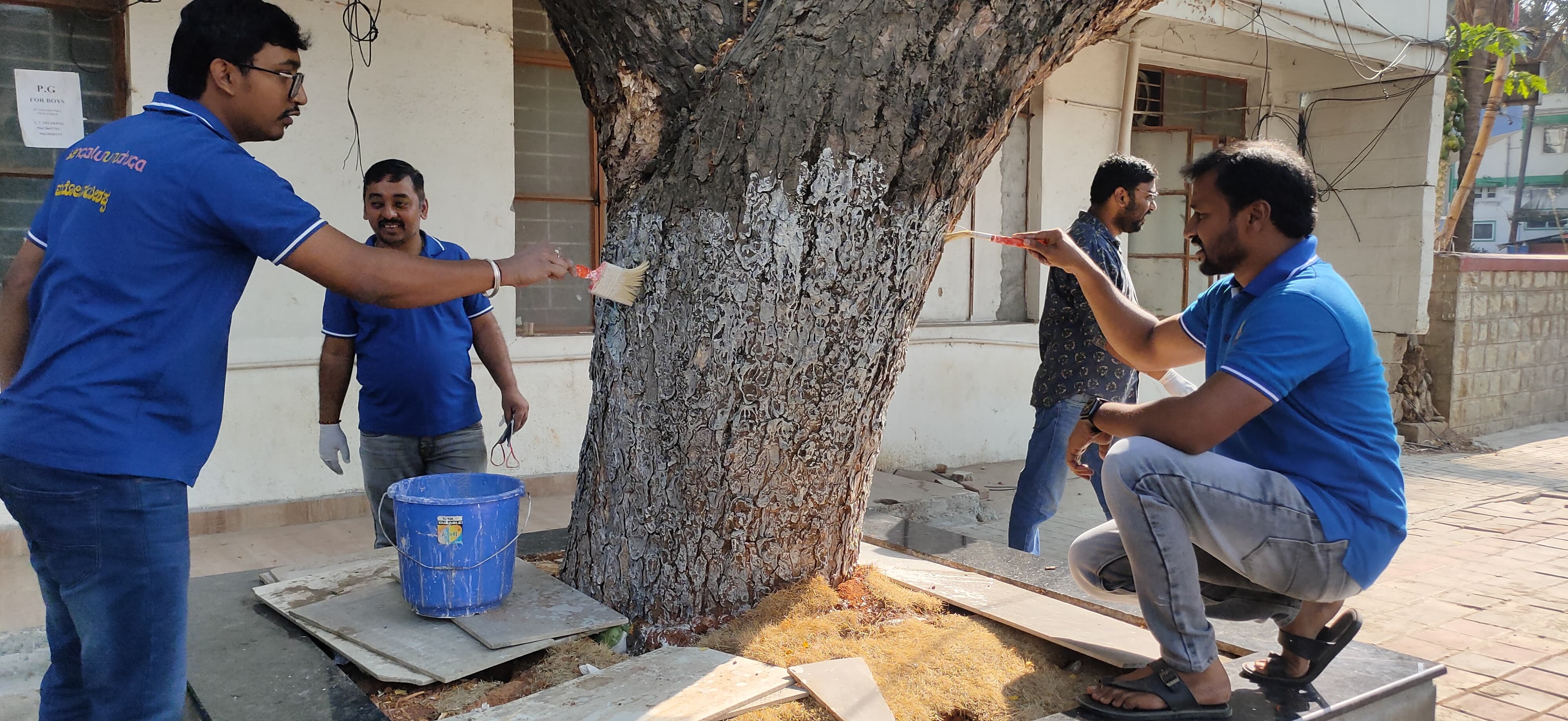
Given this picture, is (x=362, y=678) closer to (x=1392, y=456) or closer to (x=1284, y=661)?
(x=1284, y=661)

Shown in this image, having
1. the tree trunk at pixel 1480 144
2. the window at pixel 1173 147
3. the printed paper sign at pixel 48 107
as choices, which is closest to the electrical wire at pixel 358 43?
the printed paper sign at pixel 48 107

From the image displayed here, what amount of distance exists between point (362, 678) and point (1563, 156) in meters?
45.9

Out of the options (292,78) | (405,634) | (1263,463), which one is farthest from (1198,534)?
(292,78)

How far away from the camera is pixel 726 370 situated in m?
2.81

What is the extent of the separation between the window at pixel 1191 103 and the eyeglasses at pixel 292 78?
7955 millimetres

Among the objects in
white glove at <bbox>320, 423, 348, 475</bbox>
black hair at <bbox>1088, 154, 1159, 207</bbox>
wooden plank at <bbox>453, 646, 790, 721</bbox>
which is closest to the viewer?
wooden plank at <bbox>453, 646, 790, 721</bbox>

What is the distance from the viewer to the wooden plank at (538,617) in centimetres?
273

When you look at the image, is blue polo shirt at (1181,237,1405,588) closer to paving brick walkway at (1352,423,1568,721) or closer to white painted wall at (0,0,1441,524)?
paving brick walkway at (1352,423,1568,721)

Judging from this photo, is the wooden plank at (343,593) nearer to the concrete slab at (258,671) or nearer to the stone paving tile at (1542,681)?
the concrete slab at (258,671)

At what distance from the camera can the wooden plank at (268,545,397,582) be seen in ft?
10.7

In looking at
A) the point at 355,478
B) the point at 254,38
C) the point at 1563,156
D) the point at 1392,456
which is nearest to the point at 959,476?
the point at 355,478

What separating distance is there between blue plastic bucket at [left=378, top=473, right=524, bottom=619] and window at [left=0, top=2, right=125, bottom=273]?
324cm

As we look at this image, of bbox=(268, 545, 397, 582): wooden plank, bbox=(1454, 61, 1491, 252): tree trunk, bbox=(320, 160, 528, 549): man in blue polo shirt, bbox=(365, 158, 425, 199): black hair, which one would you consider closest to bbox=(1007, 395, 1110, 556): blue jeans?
bbox=(320, 160, 528, 549): man in blue polo shirt

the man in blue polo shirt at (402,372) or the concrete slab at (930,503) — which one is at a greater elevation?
the man in blue polo shirt at (402,372)
